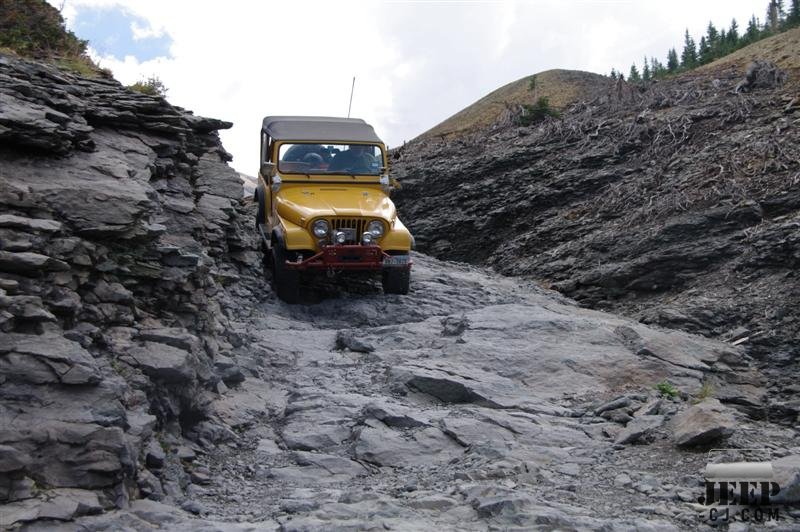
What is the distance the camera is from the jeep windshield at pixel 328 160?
40.2ft

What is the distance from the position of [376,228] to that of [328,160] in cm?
181

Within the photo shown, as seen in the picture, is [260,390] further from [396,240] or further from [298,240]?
[396,240]

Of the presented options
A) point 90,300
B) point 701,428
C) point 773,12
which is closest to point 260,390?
point 90,300

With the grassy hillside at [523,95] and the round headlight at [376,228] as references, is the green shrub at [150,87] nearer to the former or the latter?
the round headlight at [376,228]

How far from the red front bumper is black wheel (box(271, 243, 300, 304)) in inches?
8.3

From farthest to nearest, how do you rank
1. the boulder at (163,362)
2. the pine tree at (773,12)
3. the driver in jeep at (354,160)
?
the pine tree at (773,12) < the driver in jeep at (354,160) < the boulder at (163,362)

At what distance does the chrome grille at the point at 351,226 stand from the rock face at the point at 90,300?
188 cm

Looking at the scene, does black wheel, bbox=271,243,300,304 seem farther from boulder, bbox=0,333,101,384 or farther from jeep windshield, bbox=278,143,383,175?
boulder, bbox=0,333,101,384

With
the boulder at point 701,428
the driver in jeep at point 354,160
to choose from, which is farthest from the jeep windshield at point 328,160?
the boulder at point 701,428

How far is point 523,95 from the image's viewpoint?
1416 inches

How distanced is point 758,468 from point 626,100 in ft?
55.4

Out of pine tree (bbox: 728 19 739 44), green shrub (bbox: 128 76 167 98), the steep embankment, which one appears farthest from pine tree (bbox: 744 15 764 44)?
green shrub (bbox: 128 76 167 98)

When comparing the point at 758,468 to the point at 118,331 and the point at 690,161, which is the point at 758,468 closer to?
the point at 118,331

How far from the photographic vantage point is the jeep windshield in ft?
40.2
